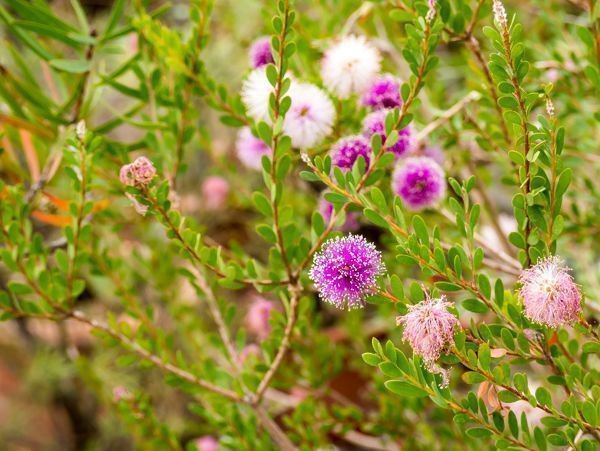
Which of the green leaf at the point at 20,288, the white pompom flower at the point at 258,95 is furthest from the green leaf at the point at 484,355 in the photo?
the green leaf at the point at 20,288

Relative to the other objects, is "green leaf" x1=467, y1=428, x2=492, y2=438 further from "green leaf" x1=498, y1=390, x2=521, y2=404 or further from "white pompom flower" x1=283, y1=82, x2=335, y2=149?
"white pompom flower" x1=283, y1=82, x2=335, y2=149

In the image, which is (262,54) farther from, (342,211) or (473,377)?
(473,377)

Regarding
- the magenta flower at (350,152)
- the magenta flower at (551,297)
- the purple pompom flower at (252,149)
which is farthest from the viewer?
the purple pompom flower at (252,149)

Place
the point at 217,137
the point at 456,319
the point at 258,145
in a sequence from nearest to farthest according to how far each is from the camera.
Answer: the point at 456,319 → the point at 258,145 → the point at 217,137


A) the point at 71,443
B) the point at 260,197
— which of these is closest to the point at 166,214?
the point at 260,197

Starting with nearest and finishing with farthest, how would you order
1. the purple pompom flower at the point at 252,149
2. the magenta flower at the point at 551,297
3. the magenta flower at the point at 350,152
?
the magenta flower at the point at 551,297, the magenta flower at the point at 350,152, the purple pompom flower at the point at 252,149

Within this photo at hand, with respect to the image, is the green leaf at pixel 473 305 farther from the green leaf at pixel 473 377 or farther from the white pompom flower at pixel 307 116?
the white pompom flower at pixel 307 116

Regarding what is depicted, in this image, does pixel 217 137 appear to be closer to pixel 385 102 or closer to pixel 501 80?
pixel 385 102

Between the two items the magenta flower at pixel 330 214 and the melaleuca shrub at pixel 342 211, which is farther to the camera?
the magenta flower at pixel 330 214
